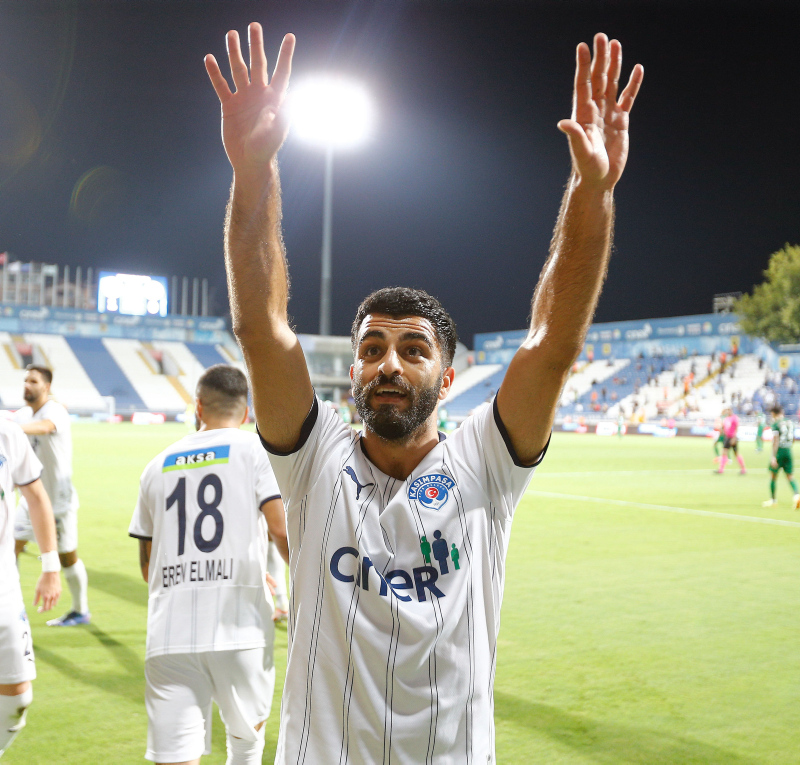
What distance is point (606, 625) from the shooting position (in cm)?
695

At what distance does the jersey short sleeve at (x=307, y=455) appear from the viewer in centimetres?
→ 237

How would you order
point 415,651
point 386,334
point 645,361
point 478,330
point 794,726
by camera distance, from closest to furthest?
point 415,651 → point 386,334 → point 794,726 → point 645,361 → point 478,330

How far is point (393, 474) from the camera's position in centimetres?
241

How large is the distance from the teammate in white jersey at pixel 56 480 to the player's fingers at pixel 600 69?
5.99 m

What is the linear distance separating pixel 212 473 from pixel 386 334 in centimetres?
172

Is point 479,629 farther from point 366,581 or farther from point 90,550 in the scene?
point 90,550

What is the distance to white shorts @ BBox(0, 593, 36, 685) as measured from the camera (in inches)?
144

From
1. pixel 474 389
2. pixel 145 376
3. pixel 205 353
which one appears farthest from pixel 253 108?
pixel 205 353

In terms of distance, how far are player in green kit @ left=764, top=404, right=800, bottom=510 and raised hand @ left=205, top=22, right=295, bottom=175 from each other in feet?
48.2

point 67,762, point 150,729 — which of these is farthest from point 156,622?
point 67,762

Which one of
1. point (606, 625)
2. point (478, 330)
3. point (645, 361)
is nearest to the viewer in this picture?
point (606, 625)

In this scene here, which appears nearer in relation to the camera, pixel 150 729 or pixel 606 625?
pixel 150 729

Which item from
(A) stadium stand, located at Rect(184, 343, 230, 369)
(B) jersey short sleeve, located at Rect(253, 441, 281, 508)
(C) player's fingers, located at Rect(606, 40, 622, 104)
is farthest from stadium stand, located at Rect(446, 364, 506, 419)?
(C) player's fingers, located at Rect(606, 40, 622, 104)

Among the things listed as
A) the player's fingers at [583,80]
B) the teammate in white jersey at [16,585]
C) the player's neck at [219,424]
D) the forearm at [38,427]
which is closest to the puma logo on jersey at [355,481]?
the player's fingers at [583,80]
